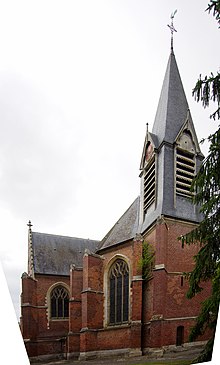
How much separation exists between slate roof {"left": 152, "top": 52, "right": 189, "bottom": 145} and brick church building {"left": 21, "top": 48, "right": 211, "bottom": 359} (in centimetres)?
2

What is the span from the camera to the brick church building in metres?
5.90

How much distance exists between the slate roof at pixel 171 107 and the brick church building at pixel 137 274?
0.07 feet

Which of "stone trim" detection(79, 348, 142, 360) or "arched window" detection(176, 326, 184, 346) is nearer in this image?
"arched window" detection(176, 326, 184, 346)

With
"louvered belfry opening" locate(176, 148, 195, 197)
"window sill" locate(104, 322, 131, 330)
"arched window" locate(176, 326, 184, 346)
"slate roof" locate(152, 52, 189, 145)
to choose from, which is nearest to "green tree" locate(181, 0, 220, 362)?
"slate roof" locate(152, 52, 189, 145)

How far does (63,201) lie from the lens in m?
3.74

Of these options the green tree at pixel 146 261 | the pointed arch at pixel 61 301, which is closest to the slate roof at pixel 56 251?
the pointed arch at pixel 61 301

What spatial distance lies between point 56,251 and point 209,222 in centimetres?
417

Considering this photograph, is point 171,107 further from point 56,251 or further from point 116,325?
point 116,325

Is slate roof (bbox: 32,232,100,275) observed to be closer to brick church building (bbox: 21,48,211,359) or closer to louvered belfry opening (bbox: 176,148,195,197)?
brick church building (bbox: 21,48,211,359)

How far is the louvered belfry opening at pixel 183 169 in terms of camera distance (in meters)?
7.68

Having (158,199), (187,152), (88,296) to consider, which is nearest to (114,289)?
(88,296)

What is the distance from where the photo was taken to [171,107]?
24.2 ft

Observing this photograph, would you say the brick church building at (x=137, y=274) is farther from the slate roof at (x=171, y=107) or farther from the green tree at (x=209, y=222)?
the green tree at (x=209, y=222)

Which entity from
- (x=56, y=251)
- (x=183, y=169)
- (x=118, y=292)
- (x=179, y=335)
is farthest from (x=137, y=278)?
(x=183, y=169)
